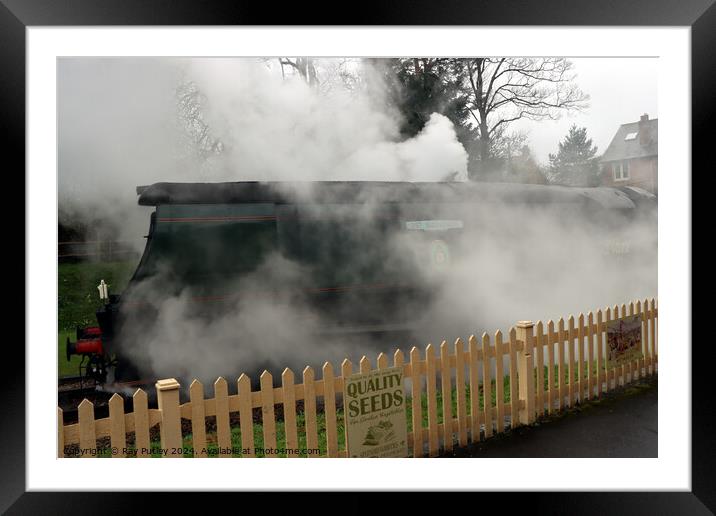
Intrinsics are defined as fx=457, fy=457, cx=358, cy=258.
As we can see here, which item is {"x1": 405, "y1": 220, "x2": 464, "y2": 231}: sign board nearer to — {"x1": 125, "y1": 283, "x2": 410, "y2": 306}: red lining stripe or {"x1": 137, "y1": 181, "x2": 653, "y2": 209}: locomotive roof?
{"x1": 137, "y1": 181, "x2": 653, "y2": 209}: locomotive roof

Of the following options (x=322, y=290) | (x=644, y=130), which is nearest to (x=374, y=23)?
(x=322, y=290)

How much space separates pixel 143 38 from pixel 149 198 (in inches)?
41.1

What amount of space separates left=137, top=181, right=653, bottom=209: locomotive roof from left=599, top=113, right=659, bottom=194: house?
0.13 m

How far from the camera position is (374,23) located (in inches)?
88.4

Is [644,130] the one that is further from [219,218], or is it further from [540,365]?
[219,218]

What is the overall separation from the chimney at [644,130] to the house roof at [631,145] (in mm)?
21

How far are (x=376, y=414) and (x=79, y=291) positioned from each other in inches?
84.4

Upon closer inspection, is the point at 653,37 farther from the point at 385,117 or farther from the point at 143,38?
the point at 143,38

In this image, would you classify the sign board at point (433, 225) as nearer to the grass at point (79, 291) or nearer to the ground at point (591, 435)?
the ground at point (591, 435)

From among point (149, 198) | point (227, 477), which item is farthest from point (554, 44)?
point (227, 477)

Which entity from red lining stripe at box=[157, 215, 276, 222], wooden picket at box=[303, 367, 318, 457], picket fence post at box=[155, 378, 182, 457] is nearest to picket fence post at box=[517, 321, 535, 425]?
wooden picket at box=[303, 367, 318, 457]

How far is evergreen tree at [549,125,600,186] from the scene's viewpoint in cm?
381

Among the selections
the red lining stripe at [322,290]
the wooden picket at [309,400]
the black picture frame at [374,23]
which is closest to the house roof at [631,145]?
the black picture frame at [374,23]

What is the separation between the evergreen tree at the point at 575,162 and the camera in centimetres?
381
